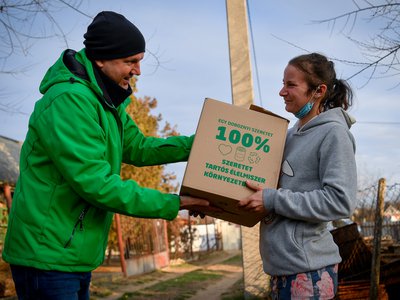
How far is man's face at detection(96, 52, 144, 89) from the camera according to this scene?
7.57 ft

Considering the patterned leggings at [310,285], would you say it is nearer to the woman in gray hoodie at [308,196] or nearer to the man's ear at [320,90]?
the woman in gray hoodie at [308,196]

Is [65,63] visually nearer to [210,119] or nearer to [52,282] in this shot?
[210,119]

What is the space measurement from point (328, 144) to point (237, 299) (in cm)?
649

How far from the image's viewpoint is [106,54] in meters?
2.28

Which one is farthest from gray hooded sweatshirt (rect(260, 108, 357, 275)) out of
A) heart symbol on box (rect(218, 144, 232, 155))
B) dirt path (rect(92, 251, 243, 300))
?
dirt path (rect(92, 251, 243, 300))

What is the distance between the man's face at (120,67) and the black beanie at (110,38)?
2 centimetres

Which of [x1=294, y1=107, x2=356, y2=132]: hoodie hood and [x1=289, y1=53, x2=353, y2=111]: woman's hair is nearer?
[x1=294, y1=107, x2=356, y2=132]: hoodie hood

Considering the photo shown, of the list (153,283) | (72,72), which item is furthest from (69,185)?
(153,283)

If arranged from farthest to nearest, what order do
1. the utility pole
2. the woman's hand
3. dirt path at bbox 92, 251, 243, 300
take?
1. dirt path at bbox 92, 251, 243, 300
2. the utility pole
3. the woman's hand

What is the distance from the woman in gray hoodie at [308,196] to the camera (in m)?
2.18

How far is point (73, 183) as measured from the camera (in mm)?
2023

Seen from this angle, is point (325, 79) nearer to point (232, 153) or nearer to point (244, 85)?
point (232, 153)

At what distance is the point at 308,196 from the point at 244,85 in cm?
607

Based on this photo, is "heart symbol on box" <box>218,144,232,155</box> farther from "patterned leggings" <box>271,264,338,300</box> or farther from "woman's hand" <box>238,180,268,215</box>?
"patterned leggings" <box>271,264,338,300</box>
